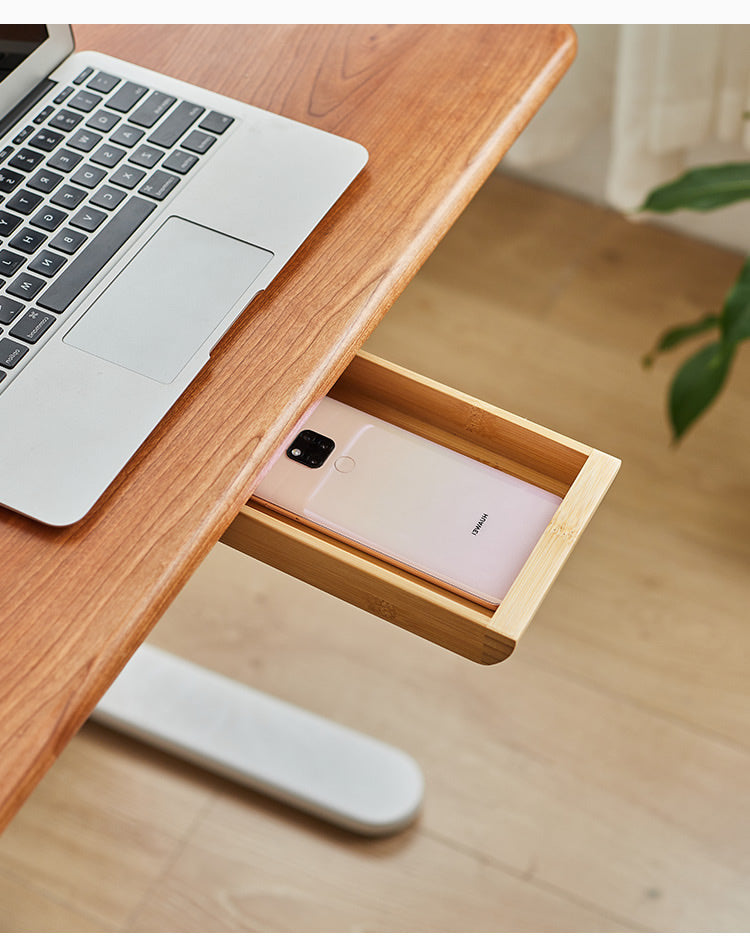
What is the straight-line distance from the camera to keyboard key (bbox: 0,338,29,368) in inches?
21.4

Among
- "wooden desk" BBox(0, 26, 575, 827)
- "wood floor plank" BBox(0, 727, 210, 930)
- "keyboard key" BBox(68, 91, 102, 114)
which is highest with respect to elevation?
"keyboard key" BBox(68, 91, 102, 114)

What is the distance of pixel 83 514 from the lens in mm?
498

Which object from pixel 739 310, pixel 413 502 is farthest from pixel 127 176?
pixel 739 310

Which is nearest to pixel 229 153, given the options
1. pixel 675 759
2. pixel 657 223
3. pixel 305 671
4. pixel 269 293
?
pixel 269 293

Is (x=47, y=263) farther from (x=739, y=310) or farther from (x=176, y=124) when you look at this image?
(x=739, y=310)

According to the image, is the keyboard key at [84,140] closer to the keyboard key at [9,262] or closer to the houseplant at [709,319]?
the keyboard key at [9,262]

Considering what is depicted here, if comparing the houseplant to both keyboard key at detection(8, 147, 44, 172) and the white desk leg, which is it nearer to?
Answer: the white desk leg

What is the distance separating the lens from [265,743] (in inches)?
44.3

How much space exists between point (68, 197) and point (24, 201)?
0.08 ft

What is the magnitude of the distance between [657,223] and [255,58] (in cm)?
105

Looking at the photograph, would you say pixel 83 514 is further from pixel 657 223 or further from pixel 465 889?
pixel 657 223

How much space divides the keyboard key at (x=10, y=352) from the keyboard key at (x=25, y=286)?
30 millimetres

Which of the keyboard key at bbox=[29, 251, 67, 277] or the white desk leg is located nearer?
the keyboard key at bbox=[29, 251, 67, 277]

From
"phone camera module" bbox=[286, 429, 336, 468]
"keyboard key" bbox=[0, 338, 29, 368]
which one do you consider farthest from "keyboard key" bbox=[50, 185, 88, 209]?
"phone camera module" bbox=[286, 429, 336, 468]
